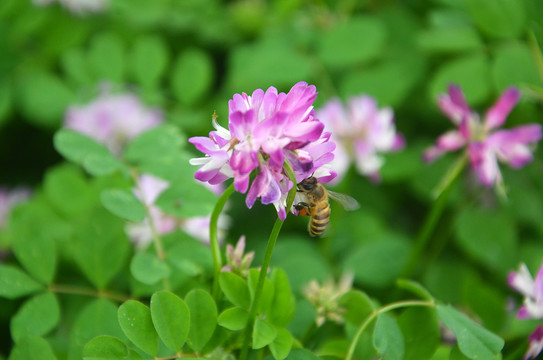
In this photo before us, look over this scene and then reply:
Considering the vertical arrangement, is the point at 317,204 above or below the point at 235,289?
above

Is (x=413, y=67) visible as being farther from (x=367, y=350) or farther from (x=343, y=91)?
(x=367, y=350)

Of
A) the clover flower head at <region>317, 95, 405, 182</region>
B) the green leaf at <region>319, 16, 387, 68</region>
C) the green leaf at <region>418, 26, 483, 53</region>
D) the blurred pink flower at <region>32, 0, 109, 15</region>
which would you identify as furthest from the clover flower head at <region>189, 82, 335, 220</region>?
the blurred pink flower at <region>32, 0, 109, 15</region>

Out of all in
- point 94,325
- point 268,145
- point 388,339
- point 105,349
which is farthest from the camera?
point 94,325

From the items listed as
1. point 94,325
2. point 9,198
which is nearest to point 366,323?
point 94,325

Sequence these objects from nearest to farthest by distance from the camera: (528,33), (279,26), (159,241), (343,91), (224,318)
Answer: (224,318) < (159,241) < (528,33) < (343,91) < (279,26)

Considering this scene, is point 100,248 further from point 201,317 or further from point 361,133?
point 361,133

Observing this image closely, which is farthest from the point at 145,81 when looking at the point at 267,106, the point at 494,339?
the point at 494,339
